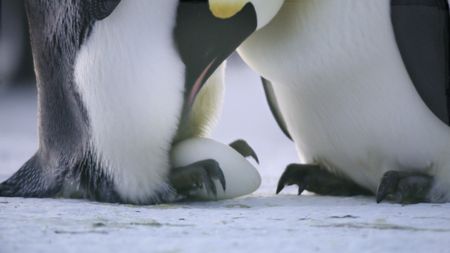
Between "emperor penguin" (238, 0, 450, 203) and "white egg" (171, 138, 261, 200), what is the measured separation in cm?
16

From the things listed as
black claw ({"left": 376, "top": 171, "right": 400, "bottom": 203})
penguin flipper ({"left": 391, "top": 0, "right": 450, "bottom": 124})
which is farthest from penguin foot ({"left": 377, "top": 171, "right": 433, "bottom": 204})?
penguin flipper ({"left": 391, "top": 0, "right": 450, "bottom": 124})

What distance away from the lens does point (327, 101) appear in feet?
4.62

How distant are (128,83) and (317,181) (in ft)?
1.56

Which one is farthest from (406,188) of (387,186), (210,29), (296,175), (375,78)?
(210,29)

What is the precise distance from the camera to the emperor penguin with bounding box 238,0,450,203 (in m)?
1.30

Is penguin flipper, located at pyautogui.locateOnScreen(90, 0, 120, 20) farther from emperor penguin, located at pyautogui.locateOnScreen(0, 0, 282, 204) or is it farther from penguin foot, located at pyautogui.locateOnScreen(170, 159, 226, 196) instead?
penguin foot, located at pyautogui.locateOnScreen(170, 159, 226, 196)

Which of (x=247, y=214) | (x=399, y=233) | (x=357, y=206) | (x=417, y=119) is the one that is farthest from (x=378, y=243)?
(x=417, y=119)

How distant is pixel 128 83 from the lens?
3.98 ft

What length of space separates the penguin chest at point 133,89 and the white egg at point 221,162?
0.28 feet

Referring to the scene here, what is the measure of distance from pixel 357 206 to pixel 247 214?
23 centimetres

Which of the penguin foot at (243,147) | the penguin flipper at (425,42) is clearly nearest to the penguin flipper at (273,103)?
the penguin foot at (243,147)

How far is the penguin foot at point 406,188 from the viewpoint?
4.34 feet

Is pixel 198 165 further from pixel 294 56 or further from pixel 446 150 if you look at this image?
pixel 446 150

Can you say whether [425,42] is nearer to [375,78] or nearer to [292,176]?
[375,78]
